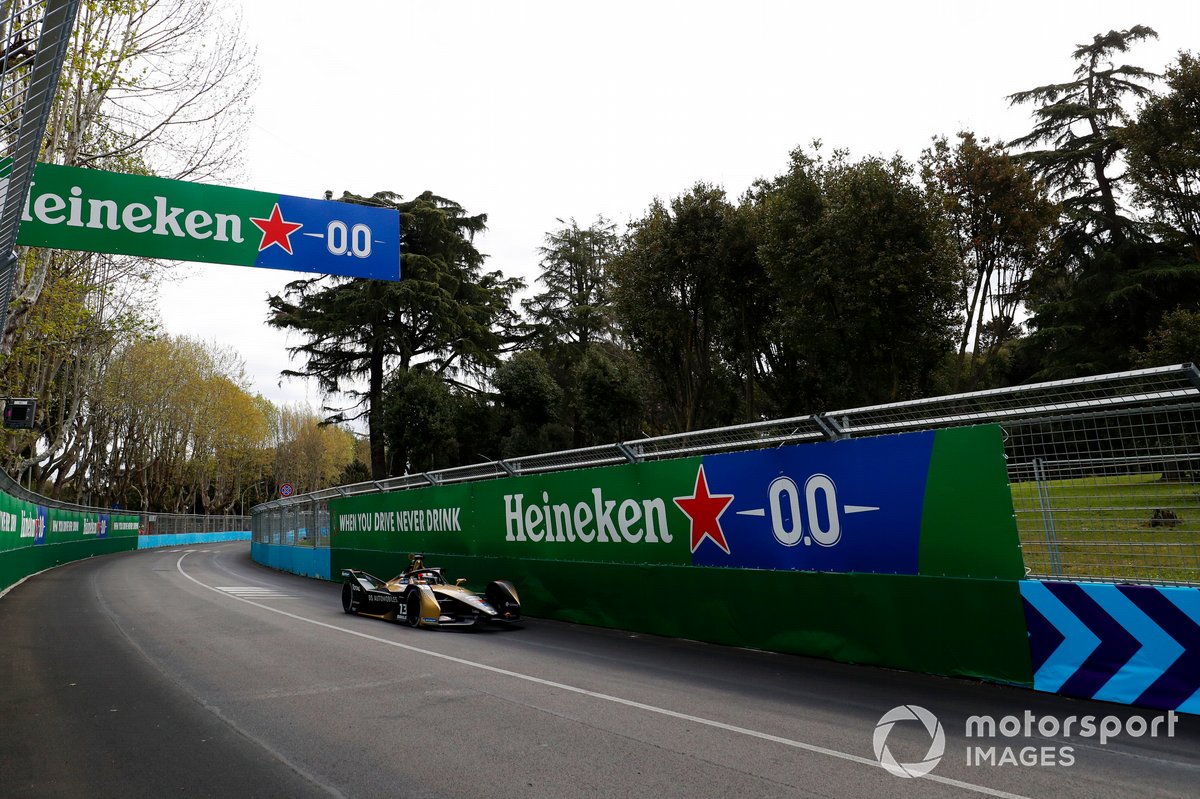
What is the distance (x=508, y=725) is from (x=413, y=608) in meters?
6.14

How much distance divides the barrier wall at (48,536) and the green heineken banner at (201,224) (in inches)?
531

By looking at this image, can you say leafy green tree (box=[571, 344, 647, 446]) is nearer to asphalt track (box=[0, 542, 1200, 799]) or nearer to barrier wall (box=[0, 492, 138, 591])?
barrier wall (box=[0, 492, 138, 591])

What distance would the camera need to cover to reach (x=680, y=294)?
24.6 metres

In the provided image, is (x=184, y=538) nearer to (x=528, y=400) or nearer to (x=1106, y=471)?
(x=528, y=400)

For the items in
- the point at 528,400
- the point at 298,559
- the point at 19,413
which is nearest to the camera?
the point at 19,413

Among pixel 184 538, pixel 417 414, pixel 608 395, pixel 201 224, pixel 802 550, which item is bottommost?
pixel 184 538

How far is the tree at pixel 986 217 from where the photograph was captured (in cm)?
1836

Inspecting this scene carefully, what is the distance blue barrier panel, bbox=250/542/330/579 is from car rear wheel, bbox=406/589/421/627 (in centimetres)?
1032

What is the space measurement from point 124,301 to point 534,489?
64.3 feet

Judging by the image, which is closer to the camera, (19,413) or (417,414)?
(19,413)

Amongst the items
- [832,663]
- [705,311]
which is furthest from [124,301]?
[832,663]

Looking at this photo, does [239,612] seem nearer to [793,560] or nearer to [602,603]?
[602,603]

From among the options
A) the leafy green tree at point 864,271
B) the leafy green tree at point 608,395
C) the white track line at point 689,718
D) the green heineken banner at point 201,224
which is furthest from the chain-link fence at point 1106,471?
the leafy green tree at point 608,395

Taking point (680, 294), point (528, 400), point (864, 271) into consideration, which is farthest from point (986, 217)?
point (528, 400)
